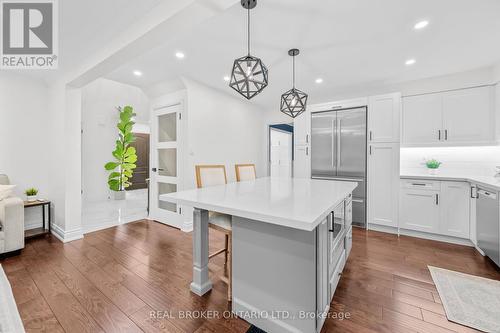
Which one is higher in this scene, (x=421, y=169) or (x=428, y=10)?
(x=428, y=10)

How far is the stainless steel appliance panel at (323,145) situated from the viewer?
391cm

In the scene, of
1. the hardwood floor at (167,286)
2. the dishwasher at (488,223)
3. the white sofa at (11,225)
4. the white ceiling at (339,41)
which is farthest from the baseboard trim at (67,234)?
the dishwasher at (488,223)

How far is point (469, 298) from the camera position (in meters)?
1.80

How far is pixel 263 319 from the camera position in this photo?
1473mm

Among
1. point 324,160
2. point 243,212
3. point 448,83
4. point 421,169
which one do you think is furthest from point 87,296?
point 448,83

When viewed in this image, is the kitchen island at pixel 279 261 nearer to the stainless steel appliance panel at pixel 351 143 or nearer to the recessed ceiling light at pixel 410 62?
the stainless steel appliance panel at pixel 351 143

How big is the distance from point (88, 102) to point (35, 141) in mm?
2137

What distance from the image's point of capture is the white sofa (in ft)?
8.03

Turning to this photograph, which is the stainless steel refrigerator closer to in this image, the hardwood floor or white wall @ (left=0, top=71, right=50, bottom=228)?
the hardwood floor

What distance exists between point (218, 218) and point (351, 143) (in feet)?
9.61

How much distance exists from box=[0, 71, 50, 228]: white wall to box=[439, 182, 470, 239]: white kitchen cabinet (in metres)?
6.08

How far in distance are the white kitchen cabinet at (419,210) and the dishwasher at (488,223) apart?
0.45 metres

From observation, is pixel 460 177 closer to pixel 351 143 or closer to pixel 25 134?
pixel 351 143

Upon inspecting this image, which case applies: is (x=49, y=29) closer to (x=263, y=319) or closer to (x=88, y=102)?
(x=263, y=319)
